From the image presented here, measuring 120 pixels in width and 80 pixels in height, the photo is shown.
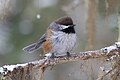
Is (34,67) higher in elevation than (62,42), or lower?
lower

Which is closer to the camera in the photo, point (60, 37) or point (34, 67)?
point (34, 67)

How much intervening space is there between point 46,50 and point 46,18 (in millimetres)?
3743

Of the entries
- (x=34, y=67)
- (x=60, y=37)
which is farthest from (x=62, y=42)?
(x=34, y=67)

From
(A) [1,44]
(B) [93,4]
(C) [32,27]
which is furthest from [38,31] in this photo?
(B) [93,4]

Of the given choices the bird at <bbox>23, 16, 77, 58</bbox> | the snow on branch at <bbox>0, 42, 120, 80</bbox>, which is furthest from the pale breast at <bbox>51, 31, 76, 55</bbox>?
the snow on branch at <bbox>0, 42, 120, 80</bbox>

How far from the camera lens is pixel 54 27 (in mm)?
3283

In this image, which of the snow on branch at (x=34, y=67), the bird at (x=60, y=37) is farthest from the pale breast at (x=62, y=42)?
the snow on branch at (x=34, y=67)

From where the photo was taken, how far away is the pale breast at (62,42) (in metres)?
3.19

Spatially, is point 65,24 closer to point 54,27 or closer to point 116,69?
point 54,27

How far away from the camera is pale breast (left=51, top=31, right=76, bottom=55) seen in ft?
10.5

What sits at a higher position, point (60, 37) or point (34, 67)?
point (60, 37)

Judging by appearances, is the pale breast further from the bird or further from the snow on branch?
the snow on branch

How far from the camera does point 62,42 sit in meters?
3.22

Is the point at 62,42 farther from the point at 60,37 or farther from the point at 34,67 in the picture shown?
the point at 34,67
